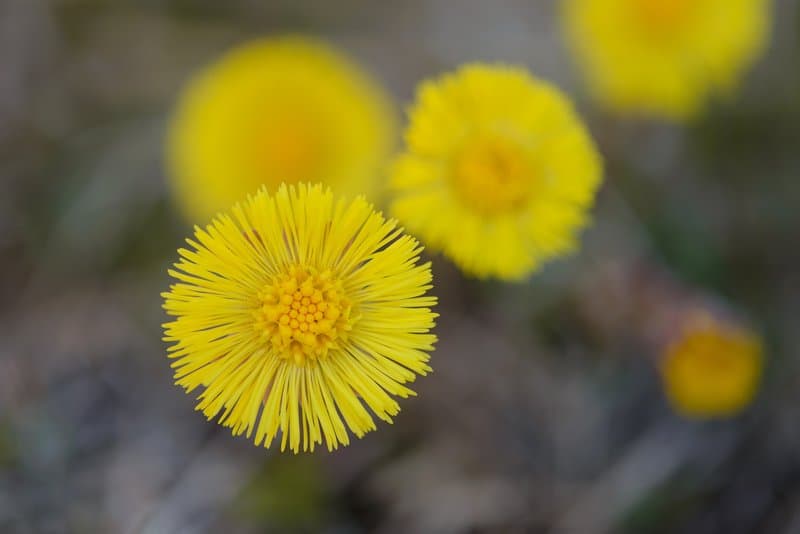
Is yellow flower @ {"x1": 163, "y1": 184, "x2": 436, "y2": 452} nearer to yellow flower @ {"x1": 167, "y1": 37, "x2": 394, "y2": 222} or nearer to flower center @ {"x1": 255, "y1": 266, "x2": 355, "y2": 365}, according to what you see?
flower center @ {"x1": 255, "y1": 266, "x2": 355, "y2": 365}

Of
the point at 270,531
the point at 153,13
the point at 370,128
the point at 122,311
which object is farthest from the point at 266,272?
the point at 153,13

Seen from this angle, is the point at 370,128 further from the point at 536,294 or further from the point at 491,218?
the point at 491,218

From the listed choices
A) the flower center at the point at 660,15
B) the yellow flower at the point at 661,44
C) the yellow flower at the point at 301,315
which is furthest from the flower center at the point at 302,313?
the flower center at the point at 660,15

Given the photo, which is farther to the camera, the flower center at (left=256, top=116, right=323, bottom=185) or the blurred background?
the flower center at (left=256, top=116, right=323, bottom=185)

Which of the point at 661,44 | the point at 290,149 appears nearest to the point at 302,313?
the point at 290,149

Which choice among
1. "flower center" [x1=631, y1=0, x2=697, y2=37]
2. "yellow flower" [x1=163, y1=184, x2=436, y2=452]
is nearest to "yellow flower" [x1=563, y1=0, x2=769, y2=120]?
"flower center" [x1=631, y1=0, x2=697, y2=37]

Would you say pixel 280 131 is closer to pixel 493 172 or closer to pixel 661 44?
pixel 493 172
